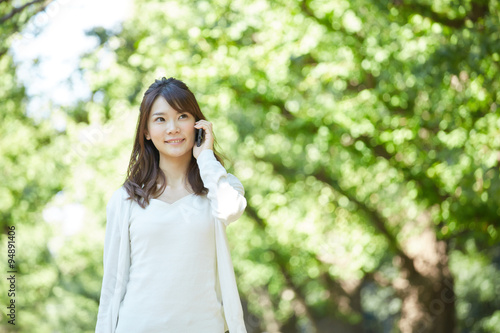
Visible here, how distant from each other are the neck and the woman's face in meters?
0.07

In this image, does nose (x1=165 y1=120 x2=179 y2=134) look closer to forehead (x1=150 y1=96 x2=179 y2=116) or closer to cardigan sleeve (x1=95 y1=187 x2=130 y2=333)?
forehead (x1=150 y1=96 x2=179 y2=116)

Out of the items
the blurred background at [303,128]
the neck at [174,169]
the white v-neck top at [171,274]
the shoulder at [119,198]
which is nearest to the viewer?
the white v-neck top at [171,274]

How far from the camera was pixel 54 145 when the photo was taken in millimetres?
15000

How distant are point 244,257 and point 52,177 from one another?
4599 millimetres

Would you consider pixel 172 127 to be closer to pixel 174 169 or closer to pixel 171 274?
pixel 174 169

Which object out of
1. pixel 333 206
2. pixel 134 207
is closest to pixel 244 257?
pixel 333 206

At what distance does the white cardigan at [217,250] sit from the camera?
10.3 feet

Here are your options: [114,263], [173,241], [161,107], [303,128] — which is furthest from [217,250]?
[303,128]

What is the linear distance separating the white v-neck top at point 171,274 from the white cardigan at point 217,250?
34mm

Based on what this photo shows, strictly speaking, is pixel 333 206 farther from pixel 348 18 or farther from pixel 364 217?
pixel 348 18

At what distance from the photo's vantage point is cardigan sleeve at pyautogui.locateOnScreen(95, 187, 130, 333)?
10.3 ft
